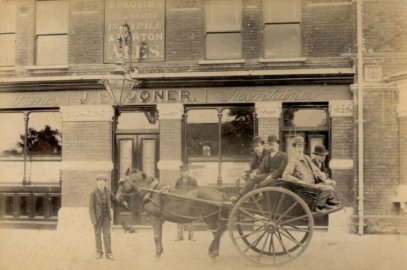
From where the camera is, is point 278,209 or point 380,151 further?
point 380,151

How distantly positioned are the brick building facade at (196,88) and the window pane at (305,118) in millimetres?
23

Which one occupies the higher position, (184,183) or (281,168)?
(281,168)

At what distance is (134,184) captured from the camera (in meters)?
7.61

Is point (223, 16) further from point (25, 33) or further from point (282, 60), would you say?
point (25, 33)

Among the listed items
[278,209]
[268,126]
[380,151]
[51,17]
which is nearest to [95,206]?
[278,209]

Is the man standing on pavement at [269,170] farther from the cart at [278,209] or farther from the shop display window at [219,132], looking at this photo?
the shop display window at [219,132]

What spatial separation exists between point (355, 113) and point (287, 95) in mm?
1563

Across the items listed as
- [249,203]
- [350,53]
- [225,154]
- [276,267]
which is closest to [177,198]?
[249,203]

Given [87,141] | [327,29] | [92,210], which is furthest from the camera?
[87,141]

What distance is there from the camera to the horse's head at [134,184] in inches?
300

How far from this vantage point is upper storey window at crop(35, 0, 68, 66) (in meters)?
10.9

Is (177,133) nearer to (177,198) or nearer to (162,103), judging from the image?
(162,103)

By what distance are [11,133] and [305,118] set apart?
6.96 meters

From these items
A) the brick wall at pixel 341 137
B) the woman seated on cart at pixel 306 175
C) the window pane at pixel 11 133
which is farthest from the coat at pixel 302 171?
the window pane at pixel 11 133
